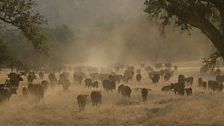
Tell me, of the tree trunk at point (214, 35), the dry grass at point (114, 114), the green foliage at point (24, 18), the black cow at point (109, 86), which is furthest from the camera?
the black cow at point (109, 86)

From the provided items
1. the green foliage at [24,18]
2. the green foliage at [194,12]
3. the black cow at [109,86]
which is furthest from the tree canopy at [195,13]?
the black cow at [109,86]

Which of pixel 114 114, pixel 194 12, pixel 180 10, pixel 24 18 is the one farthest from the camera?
pixel 114 114

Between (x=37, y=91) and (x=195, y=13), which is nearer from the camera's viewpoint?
(x=195, y=13)

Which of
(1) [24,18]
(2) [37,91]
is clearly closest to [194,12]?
(1) [24,18]

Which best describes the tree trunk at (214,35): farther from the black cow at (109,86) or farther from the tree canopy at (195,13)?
the black cow at (109,86)

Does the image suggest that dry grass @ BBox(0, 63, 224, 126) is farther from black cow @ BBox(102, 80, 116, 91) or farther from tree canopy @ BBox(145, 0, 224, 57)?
black cow @ BBox(102, 80, 116, 91)

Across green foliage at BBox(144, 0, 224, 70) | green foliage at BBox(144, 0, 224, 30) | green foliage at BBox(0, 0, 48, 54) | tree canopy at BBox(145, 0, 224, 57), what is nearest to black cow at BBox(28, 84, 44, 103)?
green foliage at BBox(0, 0, 48, 54)

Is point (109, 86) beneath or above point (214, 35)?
beneath

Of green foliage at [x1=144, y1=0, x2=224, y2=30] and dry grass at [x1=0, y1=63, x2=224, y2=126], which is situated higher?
green foliage at [x1=144, y1=0, x2=224, y2=30]

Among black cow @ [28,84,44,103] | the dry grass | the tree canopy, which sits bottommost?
the dry grass

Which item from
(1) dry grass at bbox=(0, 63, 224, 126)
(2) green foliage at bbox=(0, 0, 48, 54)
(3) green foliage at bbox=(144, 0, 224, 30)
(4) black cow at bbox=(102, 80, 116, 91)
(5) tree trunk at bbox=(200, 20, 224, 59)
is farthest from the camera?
(4) black cow at bbox=(102, 80, 116, 91)

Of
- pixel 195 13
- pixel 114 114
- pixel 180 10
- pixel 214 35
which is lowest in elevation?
pixel 114 114

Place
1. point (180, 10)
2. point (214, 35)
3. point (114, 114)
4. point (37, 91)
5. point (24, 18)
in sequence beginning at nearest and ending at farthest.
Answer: point (214, 35) → point (180, 10) → point (24, 18) → point (114, 114) → point (37, 91)

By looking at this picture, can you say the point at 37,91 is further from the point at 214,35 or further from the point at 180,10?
the point at 214,35
